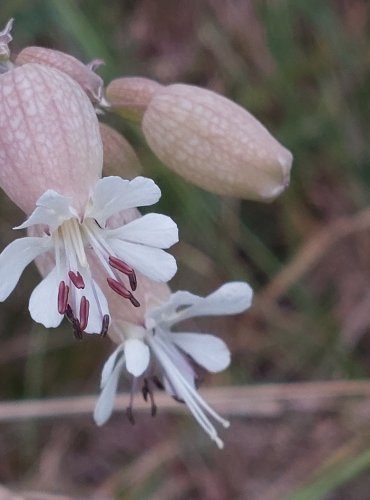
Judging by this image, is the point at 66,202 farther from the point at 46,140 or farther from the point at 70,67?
the point at 70,67

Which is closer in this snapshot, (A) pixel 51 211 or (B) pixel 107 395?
(A) pixel 51 211

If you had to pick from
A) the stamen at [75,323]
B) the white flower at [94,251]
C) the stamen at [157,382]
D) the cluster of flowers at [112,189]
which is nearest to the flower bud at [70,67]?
the cluster of flowers at [112,189]

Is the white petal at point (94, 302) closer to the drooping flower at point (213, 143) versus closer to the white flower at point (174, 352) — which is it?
the white flower at point (174, 352)

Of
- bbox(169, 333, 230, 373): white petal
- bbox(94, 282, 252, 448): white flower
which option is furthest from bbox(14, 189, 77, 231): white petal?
bbox(169, 333, 230, 373): white petal

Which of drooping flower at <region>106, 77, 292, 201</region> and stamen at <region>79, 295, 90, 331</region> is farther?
drooping flower at <region>106, 77, 292, 201</region>

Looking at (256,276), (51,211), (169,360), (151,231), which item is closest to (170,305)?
(169,360)

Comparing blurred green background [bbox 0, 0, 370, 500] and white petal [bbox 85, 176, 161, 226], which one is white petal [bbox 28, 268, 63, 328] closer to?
white petal [bbox 85, 176, 161, 226]

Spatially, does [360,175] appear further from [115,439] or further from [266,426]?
[115,439]
